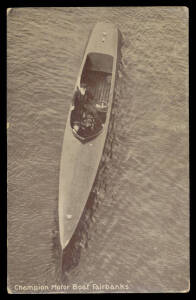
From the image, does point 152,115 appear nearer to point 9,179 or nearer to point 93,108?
point 93,108

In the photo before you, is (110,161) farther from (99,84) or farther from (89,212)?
(99,84)

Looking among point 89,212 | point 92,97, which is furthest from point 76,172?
point 92,97

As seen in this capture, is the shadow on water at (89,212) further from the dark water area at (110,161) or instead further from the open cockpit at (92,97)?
the open cockpit at (92,97)

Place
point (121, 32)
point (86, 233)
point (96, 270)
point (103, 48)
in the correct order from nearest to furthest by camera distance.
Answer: point (96, 270)
point (86, 233)
point (121, 32)
point (103, 48)

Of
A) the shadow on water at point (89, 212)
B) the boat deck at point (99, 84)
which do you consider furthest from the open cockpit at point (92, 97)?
the shadow on water at point (89, 212)

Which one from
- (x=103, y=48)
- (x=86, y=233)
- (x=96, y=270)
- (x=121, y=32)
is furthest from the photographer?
(x=103, y=48)

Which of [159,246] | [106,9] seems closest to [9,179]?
[159,246]
